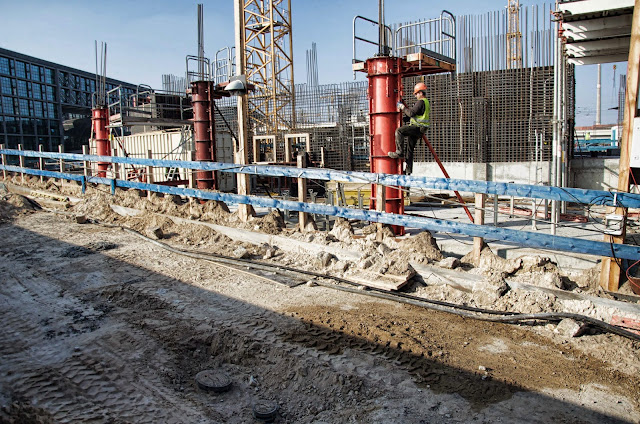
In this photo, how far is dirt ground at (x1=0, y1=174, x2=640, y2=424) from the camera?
3.88 m

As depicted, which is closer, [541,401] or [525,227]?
[541,401]

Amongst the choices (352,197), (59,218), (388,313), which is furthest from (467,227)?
(59,218)

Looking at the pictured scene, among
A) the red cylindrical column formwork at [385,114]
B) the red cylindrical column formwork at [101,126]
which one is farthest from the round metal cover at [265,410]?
the red cylindrical column formwork at [101,126]

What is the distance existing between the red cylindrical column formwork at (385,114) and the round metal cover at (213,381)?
5.26m

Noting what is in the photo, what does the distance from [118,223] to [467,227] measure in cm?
843

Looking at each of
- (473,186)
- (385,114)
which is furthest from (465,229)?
(385,114)

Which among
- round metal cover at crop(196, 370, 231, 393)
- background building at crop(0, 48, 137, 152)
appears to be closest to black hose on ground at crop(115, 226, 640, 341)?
round metal cover at crop(196, 370, 231, 393)

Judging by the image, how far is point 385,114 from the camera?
8.94m

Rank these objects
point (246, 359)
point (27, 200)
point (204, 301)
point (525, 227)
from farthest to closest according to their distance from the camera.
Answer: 1. point (27, 200)
2. point (525, 227)
3. point (204, 301)
4. point (246, 359)

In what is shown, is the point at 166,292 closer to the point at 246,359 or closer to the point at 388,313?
the point at 246,359

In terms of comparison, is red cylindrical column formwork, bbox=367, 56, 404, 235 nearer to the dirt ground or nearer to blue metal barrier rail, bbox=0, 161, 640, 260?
blue metal barrier rail, bbox=0, 161, 640, 260

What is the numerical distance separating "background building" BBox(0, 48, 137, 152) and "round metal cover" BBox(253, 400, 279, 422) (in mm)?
33647

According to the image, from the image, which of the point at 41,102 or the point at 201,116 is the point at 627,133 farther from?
the point at 41,102

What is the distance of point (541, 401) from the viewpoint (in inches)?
152
